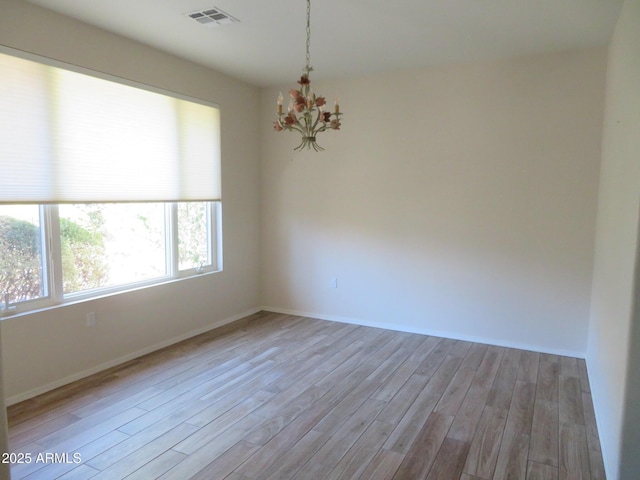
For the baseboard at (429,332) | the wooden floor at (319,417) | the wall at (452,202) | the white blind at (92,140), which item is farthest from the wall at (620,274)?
the white blind at (92,140)

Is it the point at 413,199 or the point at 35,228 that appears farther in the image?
the point at 413,199

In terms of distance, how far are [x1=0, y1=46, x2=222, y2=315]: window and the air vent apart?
3.12 ft

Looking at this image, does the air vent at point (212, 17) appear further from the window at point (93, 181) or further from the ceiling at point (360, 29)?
the window at point (93, 181)

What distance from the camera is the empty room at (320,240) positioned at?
263cm

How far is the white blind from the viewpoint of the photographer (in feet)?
9.97

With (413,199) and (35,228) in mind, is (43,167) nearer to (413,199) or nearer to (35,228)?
(35,228)

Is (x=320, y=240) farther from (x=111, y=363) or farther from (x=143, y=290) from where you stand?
(x=111, y=363)

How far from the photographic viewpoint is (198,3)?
9.96 ft

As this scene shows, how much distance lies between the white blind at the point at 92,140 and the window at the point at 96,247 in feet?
0.56

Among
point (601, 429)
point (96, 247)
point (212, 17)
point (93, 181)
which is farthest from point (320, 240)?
point (601, 429)

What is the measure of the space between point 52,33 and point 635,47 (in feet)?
12.7

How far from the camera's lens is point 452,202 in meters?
4.55

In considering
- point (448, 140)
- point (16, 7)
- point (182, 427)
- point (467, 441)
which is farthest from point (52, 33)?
point (467, 441)

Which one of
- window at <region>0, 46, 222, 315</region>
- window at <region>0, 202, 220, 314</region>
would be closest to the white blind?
window at <region>0, 46, 222, 315</region>
